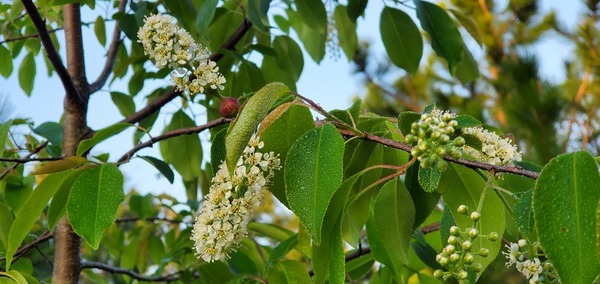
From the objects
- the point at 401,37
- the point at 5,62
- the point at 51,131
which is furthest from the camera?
the point at 5,62

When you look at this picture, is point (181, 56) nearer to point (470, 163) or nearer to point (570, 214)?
point (470, 163)

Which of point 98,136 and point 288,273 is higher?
point 98,136

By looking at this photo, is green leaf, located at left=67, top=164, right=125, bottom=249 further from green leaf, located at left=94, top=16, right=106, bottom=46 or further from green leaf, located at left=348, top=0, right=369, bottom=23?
green leaf, located at left=94, top=16, right=106, bottom=46

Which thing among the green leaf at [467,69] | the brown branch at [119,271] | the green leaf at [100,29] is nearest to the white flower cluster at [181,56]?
the brown branch at [119,271]

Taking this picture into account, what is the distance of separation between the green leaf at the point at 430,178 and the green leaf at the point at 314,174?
99 mm

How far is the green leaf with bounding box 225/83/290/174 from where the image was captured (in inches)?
24.6

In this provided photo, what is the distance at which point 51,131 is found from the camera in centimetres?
126

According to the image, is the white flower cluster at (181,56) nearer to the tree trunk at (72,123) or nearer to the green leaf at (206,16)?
the green leaf at (206,16)

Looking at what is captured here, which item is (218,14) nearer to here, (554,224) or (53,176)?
(53,176)

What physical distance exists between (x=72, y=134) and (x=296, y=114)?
677mm

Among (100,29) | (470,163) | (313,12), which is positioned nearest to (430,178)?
(470,163)

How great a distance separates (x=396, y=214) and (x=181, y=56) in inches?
12.9

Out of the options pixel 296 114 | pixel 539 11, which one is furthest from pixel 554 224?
pixel 539 11

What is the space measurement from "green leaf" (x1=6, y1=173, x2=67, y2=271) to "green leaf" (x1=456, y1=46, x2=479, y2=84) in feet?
3.06
